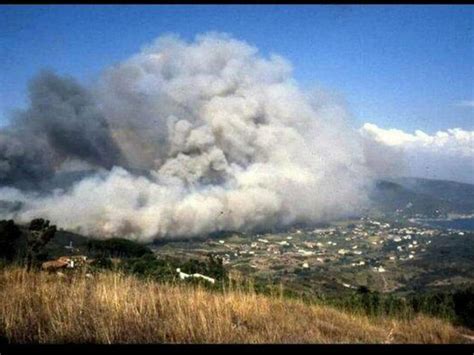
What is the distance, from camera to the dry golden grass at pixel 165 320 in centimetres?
422

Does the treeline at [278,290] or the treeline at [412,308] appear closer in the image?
the treeline at [412,308]

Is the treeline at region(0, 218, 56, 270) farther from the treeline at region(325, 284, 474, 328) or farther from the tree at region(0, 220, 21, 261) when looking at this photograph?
the treeline at region(325, 284, 474, 328)

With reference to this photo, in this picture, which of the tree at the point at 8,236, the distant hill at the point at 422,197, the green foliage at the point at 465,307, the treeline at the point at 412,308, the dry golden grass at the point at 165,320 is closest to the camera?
the dry golden grass at the point at 165,320

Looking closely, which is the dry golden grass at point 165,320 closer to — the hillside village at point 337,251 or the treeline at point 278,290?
the treeline at point 278,290

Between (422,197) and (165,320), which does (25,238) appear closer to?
(165,320)

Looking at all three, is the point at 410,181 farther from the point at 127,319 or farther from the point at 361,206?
the point at 127,319

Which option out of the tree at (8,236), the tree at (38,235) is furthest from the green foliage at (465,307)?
the tree at (8,236)

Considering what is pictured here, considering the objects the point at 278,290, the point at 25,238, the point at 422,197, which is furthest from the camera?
the point at 422,197

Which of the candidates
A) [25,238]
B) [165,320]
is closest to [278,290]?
[165,320]

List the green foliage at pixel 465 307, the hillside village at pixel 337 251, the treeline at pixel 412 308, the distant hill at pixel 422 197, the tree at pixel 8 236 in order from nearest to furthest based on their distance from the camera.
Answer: the treeline at pixel 412 308
the green foliage at pixel 465 307
the tree at pixel 8 236
the hillside village at pixel 337 251
the distant hill at pixel 422 197

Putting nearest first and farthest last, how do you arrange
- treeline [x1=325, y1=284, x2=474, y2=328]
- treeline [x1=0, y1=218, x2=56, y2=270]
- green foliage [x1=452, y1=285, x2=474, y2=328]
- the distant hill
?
treeline [x1=325, y1=284, x2=474, y2=328]
green foliage [x1=452, y1=285, x2=474, y2=328]
treeline [x1=0, y1=218, x2=56, y2=270]
the distant hill

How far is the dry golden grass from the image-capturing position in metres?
4.22

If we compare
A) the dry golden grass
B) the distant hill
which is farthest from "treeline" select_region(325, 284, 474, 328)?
the distant hill

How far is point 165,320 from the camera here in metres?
4.64
